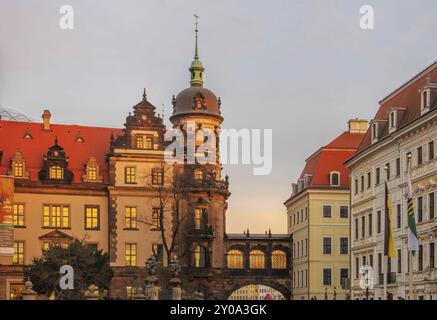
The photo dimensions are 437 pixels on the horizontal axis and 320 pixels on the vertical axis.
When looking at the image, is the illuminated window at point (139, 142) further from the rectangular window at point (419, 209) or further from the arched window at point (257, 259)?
the rectangular window at point (419, 209)

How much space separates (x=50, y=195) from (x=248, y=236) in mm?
24008

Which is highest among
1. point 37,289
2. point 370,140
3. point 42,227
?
point 370,140

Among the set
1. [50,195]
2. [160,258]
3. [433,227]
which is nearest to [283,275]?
[160,258]

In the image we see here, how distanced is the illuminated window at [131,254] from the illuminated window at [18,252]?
28.1 ft

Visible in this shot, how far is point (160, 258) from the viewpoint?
76.9 m

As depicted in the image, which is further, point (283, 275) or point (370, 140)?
point (283, 275)

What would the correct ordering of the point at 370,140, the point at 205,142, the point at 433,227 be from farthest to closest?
the point at 205,142 < the point at 370,140 < the point at 433,227

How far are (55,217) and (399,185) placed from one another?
31.9 metres

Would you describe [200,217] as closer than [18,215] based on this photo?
No

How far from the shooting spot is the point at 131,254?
76.9 meters

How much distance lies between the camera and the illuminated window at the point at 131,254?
7669cm

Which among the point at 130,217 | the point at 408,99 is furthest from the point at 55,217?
the point at 408,99

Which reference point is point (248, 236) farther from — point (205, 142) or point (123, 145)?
point (123, 145)

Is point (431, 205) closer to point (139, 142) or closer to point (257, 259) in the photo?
point (139, 142)
